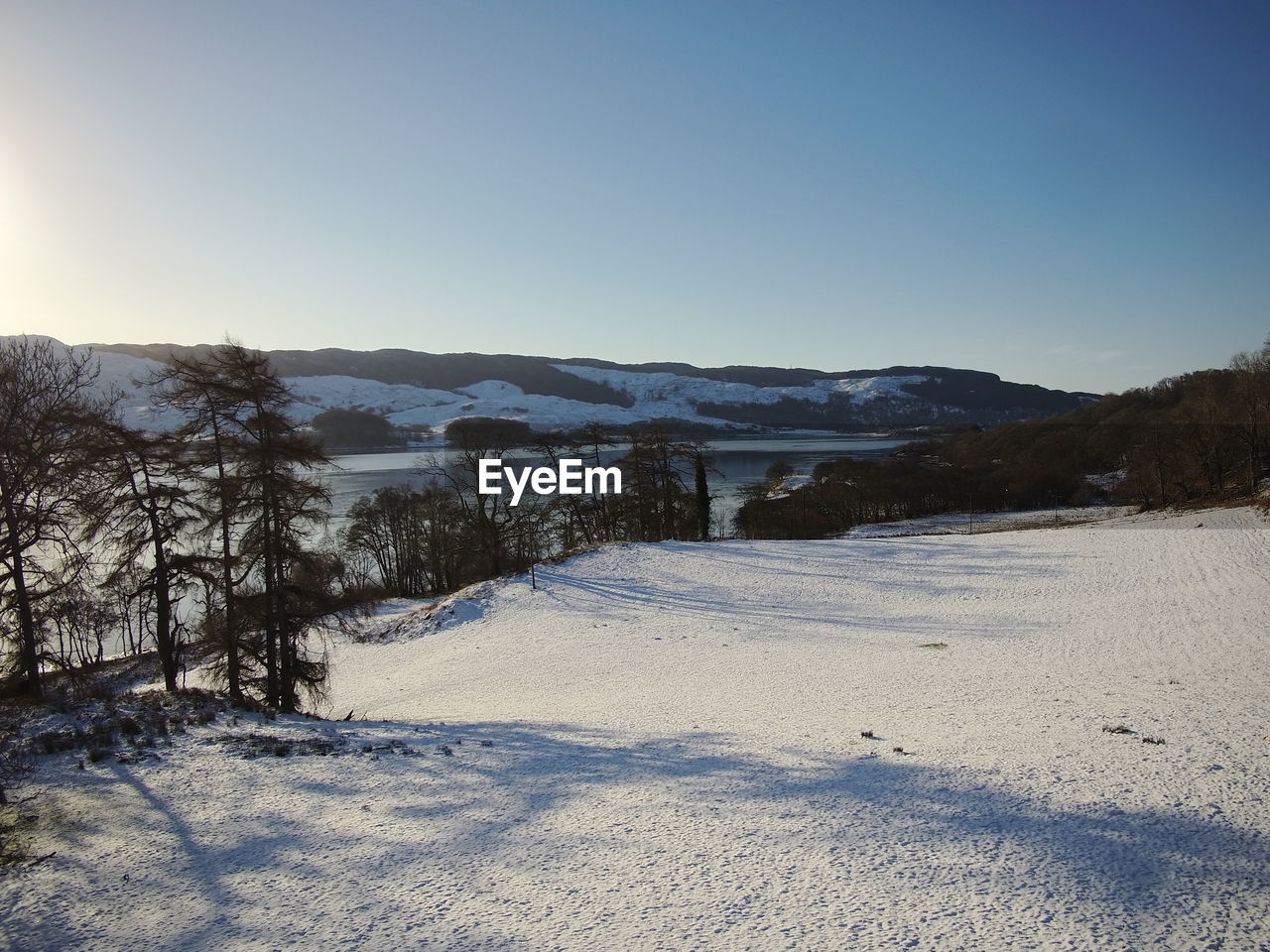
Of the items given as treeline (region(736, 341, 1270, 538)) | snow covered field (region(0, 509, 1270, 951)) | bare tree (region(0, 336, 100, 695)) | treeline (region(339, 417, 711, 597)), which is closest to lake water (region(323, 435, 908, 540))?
treeline (region(339, 417, 711, 597))

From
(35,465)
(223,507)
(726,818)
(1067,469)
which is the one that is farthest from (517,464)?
(1067,469)

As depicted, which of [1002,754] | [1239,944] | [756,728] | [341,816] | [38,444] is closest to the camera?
[1239,944]

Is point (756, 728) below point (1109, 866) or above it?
below

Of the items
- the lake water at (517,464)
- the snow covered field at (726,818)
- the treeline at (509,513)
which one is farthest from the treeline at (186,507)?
the lake water at (517,464)

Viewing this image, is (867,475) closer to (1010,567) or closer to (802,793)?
(1010,567)

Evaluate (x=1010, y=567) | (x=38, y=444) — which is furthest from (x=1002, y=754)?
(x=1010, y=567)

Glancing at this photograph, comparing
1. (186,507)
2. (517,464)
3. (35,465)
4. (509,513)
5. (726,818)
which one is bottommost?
(726,818)

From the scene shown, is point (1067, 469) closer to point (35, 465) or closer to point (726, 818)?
point (726, 818)
